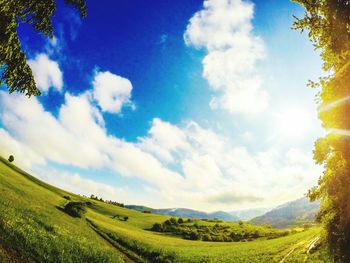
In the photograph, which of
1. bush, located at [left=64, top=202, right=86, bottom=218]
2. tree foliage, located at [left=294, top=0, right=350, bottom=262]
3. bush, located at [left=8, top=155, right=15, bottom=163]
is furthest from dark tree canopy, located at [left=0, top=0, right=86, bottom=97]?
bush, located at [left=8, top=155, right=15, bottom=163]

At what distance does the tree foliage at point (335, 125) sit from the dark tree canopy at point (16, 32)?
13.2 m

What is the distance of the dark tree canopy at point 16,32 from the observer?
37.8ft

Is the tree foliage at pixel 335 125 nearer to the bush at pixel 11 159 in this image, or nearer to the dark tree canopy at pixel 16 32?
the dark tree canopy at pixel 16 32

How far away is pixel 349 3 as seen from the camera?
10.8 meters

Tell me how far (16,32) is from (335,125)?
51.7 feet

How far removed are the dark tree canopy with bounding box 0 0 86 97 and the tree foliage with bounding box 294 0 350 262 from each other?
13.2 meters

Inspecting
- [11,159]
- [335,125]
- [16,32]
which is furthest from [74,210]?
[11,159]

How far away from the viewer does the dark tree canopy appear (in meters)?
11.5

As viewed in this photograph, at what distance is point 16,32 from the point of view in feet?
40.8

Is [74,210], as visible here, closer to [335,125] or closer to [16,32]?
[16,32]

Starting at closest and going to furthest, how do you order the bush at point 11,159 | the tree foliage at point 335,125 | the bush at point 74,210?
the tree foliage at point 335,125 < the bush at point 74,210 < the bush at point 11,159

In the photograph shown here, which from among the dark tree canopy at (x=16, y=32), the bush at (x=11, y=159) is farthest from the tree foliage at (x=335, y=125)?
the bush at (x=11, y=159)

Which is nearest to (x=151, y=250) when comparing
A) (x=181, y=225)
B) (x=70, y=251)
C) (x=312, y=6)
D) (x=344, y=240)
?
(x=70, y=251)

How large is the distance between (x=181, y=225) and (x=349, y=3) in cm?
7496
